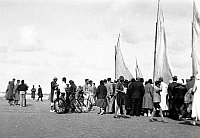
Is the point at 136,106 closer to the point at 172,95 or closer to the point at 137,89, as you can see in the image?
the point at 137,89

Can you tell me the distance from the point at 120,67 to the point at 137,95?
12440 millimetres

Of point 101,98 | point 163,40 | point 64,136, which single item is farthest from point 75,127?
point 163,40

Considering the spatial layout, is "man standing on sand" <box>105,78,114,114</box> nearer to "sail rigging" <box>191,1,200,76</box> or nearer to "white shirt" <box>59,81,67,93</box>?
"white shirt" <box>59,81,67,93</box>

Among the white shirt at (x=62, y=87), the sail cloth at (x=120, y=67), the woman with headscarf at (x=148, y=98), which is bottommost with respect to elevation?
the woman with headscarf at (x=148, y=98)

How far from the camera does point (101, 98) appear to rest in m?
19.6

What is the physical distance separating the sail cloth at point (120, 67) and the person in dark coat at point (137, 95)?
985cm

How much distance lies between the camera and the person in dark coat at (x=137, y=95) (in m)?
18.2

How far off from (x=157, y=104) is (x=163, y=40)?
7569 millimetres

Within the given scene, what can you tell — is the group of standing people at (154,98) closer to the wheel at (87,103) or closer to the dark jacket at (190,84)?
the dark jacket at (190,84)

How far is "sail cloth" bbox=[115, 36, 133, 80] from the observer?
28.8 m

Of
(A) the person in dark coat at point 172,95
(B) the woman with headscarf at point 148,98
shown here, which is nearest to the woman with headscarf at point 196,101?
(A) the person in dark coat at point 172,95

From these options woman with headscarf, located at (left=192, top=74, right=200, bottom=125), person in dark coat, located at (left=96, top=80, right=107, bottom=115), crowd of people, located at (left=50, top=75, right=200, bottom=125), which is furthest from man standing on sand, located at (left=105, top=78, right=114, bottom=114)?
woman with headscarf, located at (left=192, top=74, right=200, bottom=125)

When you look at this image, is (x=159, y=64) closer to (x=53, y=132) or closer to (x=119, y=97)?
(x=119, y=97)

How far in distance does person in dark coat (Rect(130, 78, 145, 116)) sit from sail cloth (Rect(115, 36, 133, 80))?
32.3 ft
